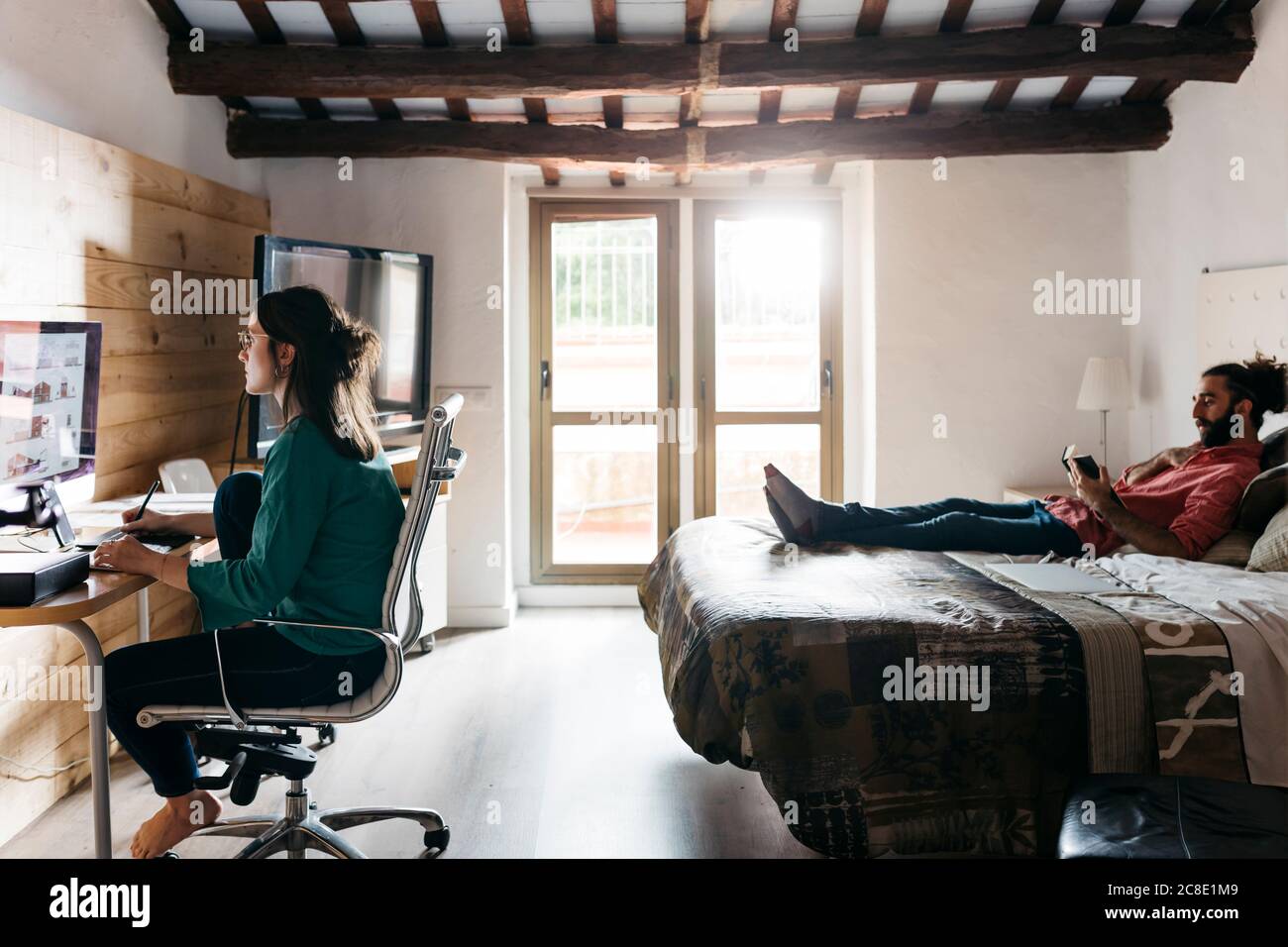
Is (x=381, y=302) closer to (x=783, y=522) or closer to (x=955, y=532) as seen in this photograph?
(x=783, y=522)

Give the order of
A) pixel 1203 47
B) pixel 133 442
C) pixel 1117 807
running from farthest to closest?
1. pixel 1203 47
2. pixel 133 442
3. pixel 1117 807

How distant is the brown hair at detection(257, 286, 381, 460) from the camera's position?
2195mm

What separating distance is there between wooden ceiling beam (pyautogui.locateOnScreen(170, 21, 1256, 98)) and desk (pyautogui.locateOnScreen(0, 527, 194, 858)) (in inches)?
99.1

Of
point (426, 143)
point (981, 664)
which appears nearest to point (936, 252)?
point (426, 143)

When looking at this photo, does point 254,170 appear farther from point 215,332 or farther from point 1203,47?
point 1203,47

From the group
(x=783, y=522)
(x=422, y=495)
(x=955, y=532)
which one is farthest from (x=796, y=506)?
(x=422, y=495)

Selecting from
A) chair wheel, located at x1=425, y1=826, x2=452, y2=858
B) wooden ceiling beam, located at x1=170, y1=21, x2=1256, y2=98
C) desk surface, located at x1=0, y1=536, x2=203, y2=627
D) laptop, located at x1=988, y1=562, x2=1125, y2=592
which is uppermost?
wooden ceiling beam, located at x1=170, y1=21, x2=1256, y2=98

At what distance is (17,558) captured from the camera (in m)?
2.12

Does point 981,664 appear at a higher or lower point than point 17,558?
lower

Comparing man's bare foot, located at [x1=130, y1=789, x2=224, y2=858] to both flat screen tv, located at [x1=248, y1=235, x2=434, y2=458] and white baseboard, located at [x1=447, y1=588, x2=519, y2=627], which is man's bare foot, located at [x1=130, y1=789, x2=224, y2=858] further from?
white baseboard, located at [x1=447, y1=588, x2=519, y2=627]

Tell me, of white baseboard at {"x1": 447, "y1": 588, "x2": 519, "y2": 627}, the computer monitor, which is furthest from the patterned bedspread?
white baseboard at {"x1": 447, "y1": 588, "x2": 519, "y2": 627}

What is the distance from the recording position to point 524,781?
3016 millimetres

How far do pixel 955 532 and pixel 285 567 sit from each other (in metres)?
2.09

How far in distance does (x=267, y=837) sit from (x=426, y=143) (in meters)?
3.23
